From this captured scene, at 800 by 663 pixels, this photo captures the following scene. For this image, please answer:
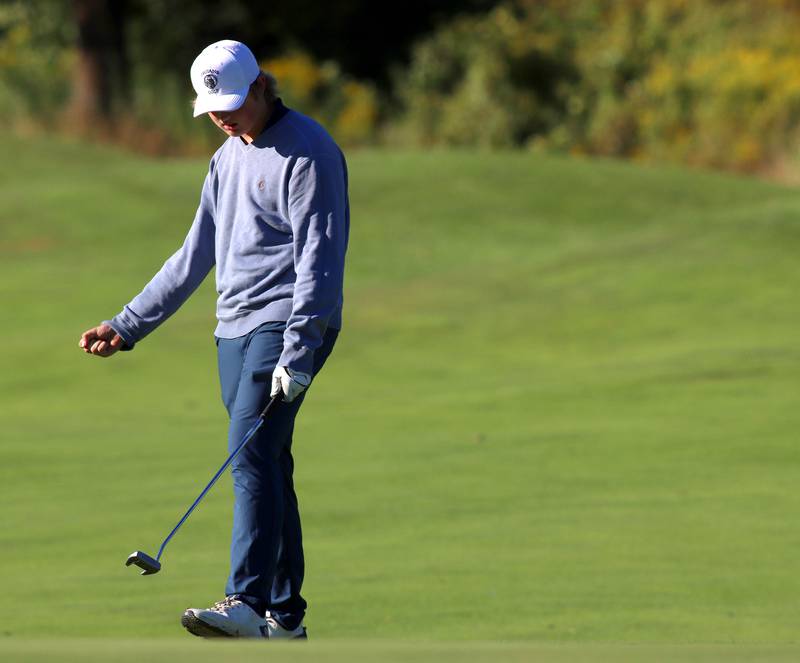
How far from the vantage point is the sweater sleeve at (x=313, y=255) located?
5.67 m

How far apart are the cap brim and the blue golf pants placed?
26.1 inches

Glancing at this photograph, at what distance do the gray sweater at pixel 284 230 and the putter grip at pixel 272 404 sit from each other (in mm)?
113

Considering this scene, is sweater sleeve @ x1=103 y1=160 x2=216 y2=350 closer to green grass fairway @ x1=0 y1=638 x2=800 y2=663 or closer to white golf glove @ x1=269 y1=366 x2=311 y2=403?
white golf glove @ x1=269 y1=366 x2=311 y2=403

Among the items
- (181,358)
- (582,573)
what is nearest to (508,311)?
(181,358)

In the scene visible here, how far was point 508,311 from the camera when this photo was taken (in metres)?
20.0

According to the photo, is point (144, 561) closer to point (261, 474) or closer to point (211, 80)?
point (261, 474)

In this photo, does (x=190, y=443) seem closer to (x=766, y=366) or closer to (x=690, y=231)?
(x=766, y=366)

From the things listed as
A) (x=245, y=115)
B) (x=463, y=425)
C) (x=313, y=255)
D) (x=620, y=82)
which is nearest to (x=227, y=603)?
(x=313, y=255)

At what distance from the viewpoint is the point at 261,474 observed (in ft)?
19.1

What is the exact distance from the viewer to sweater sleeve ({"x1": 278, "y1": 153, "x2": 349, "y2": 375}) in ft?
18.6

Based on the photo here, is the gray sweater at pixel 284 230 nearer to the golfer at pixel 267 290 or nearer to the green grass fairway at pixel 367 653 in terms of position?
the golfer at pixel 267 290

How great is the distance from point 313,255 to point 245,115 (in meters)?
0.51

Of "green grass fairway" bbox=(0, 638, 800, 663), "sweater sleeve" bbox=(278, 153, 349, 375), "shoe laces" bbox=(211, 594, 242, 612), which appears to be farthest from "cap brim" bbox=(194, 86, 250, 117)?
"green grass fairway" bbox=(0, 638, 800, 663)

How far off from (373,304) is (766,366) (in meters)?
6.63
